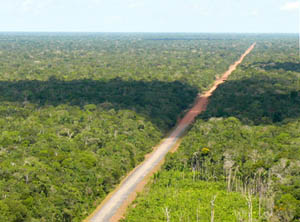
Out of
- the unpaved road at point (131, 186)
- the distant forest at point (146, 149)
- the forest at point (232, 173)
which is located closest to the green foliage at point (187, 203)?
the forest at point (232, 173)

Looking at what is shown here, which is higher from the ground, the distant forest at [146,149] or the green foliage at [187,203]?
the distant forest at [146,149]

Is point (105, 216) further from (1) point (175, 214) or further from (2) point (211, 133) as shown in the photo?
(2) point (211, 133)

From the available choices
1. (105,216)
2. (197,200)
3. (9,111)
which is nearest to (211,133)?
(197,200)

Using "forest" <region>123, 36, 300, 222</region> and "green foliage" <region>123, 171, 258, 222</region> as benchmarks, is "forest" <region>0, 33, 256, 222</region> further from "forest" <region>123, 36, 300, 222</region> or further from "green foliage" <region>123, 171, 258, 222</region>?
"forest" <region>123, 36, 300, 222</region>

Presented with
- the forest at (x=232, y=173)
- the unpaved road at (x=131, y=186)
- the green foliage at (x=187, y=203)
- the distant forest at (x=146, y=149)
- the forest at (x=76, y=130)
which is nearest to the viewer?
the green foliage at (x=187, y=203)

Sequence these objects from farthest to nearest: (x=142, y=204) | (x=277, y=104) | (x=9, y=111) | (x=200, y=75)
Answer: (x=200, y=75), (x=277, y=104), (x=9, y=111), (x=142, y=204)

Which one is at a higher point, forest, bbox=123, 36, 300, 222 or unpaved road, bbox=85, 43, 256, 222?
forest, bbox=123, 36, 300, 222

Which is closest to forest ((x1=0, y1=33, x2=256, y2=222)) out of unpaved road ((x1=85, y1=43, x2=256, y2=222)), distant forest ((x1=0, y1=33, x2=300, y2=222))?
distant forest ((x1=0, y1=33, x2=300, y2=222))

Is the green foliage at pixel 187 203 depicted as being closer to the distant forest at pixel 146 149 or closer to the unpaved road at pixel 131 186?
the distant forest at pixel 146 149
